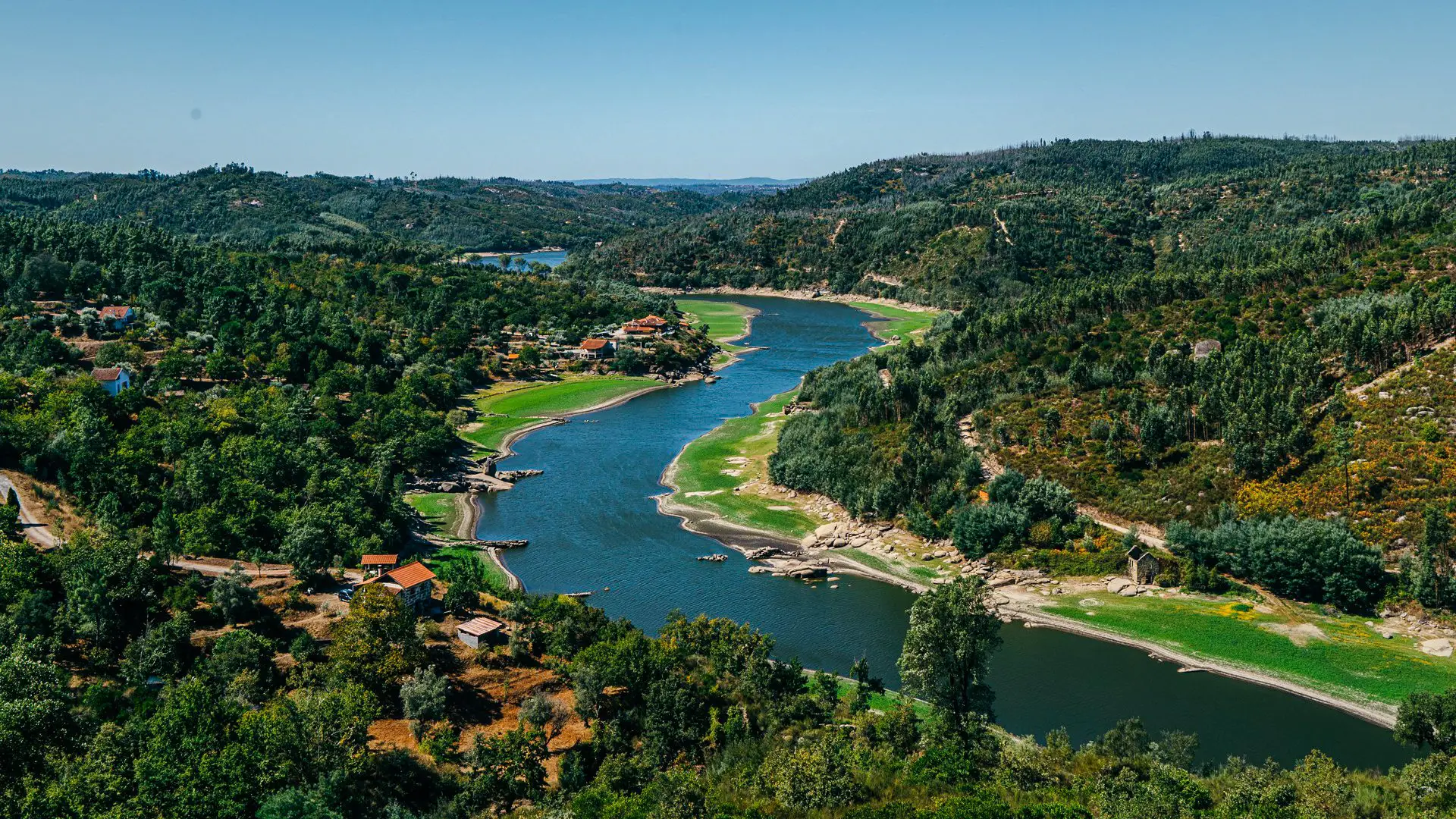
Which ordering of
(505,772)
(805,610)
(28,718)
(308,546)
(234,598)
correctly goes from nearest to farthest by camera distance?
(28,718), (505,772), (234,598), (308,546), (805,610)

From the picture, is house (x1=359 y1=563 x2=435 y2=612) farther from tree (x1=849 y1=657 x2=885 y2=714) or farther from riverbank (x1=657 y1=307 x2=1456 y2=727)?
tree (x1=849 y1=657 x2=885 y2=714)

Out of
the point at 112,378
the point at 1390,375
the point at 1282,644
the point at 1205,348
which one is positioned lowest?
the point at 1282,644

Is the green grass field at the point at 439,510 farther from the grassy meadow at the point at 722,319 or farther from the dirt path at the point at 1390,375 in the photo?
the grassy meadow at the point at 722,319

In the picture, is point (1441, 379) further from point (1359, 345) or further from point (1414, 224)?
point (1414, 224)

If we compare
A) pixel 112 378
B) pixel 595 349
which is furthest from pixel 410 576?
pixel 595 349

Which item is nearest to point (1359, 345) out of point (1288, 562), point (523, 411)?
point (1288, 562)

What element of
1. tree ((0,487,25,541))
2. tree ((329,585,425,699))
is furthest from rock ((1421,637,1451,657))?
tree ((0,487,25,541))

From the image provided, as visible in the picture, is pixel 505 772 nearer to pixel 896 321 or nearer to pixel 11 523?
pixel 11 523
